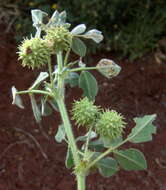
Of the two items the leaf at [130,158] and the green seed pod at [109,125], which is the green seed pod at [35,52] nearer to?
the green seed pod at [109,125]

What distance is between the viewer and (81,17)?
3.21 meters

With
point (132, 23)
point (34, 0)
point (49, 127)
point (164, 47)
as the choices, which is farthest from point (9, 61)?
point (164, 47)

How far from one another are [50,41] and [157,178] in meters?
1.62

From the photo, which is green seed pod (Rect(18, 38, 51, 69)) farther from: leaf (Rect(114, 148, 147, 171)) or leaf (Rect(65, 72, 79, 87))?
leaf (Rect(114, 148, 147, 171))

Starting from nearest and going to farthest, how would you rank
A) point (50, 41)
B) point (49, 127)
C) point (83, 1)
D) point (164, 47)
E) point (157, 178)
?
point (50, 41) → point (157, 178) → point (49, 127) → point (83, 1) → point (164, 47)

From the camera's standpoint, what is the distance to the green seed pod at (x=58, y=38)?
99 cm

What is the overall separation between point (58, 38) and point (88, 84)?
0.19 meters

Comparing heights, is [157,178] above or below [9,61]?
below

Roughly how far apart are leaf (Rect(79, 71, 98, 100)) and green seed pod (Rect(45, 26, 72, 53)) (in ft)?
0.47

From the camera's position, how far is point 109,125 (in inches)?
40.1

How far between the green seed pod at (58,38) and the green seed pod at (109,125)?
7.1 inches

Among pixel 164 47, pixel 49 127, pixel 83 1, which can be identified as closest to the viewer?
pixel 49 127

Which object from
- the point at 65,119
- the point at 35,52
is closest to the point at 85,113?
the point at 65,119

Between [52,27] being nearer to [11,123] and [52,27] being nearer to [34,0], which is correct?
[11,123]
